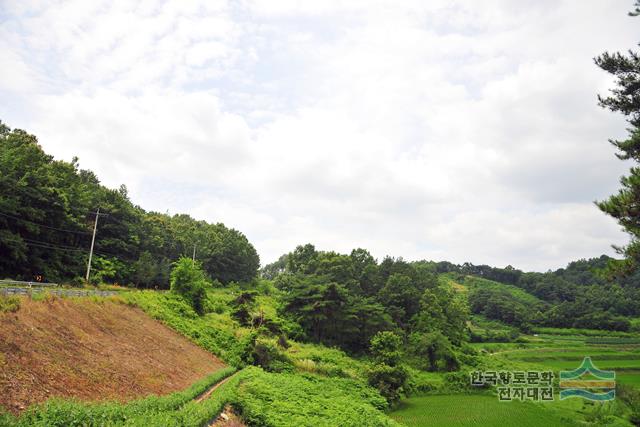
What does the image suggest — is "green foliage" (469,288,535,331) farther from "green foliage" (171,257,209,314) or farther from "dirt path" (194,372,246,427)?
"dirt path" (194,372,246,427)

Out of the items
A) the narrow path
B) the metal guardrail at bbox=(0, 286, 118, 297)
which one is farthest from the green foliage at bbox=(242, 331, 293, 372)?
the metal guardrail at bbox=(0, 286, 118, 297)

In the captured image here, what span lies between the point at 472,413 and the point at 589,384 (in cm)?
2502

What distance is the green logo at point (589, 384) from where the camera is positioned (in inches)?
1778

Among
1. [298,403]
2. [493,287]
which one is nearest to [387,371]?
[298,403]

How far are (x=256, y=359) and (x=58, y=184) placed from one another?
29.8 m

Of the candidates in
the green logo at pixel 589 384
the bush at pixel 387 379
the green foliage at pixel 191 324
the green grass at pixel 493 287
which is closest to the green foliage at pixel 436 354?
the green logo at pixel 589 384

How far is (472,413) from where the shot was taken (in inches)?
1480

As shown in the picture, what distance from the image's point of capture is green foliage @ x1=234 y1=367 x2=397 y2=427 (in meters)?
19.0

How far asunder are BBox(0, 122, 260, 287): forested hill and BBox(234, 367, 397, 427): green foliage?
26.7m

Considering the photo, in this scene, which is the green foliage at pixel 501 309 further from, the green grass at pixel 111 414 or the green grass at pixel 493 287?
the green grass at pixel 111 414

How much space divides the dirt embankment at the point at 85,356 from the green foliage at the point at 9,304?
0.74 ft

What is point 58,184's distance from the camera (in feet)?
145

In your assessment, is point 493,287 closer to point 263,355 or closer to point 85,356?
point 263,355

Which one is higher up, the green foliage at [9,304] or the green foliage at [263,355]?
the green foliage at [9,304]
